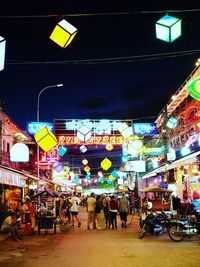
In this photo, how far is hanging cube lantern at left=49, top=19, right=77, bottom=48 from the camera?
34.8 feet

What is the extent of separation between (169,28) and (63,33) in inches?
108

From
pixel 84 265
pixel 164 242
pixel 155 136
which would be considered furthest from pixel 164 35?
pixel 155 136

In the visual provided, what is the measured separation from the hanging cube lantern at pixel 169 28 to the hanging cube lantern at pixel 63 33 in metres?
2.19

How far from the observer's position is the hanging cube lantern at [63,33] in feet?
34.8

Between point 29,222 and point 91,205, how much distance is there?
4.04m

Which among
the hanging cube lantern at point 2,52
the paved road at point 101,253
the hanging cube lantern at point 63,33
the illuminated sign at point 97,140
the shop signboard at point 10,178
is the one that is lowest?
the paved road at point 101,253

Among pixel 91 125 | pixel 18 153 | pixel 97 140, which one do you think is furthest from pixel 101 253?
pixel 97 140

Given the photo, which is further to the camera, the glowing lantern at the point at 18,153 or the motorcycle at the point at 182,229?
the glowing lantern at the point at 18,153

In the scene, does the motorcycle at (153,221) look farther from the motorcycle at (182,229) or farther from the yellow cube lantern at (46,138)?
the yellow cube lantern at (46,138)

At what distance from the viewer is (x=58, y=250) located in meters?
13.9

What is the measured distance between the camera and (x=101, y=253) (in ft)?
42.4

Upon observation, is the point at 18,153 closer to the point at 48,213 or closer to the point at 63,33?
the point at 48,213

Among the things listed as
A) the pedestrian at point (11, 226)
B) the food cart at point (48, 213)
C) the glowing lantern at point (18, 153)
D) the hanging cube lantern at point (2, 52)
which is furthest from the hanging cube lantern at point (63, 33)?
the glowing lantern at point (18, 153)

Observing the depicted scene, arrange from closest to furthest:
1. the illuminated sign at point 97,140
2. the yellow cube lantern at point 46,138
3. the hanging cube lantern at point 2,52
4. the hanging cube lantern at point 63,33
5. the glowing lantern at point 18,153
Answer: the hanging cube lantern at point 2,52, the hanging cube lantern at point 63,33, the yellow cube lantern at point 46,138, the glowing lantern at point 18,153, the illuminated sign at point 97,140
